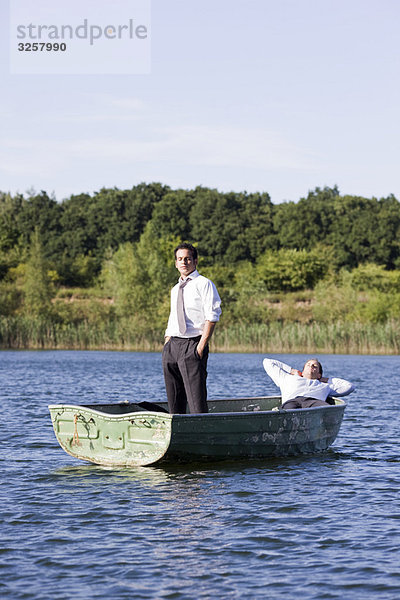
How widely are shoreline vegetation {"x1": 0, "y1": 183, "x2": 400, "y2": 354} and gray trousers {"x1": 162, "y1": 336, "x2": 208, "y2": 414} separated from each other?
98.8ft

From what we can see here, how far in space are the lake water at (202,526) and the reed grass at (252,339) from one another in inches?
1040

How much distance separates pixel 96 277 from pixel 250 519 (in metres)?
71.7

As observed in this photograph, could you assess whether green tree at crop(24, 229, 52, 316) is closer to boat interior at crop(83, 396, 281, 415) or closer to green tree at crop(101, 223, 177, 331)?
green tree at crop(101, 223, 177, 331)

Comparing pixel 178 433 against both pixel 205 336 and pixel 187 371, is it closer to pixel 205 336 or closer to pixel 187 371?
pixel 187 371

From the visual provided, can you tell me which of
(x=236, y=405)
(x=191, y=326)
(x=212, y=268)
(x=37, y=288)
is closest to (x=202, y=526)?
(x=191, y=326)

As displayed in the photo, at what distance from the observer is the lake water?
21.0ft

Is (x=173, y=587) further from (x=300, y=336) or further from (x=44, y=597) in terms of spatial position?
(x=300, y=336)

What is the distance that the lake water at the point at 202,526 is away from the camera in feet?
21.0

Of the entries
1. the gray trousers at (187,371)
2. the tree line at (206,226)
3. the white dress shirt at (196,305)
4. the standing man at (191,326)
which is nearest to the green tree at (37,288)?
the tree line at (206,226)

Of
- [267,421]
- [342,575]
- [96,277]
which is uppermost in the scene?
[96,277]

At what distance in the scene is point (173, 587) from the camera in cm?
631

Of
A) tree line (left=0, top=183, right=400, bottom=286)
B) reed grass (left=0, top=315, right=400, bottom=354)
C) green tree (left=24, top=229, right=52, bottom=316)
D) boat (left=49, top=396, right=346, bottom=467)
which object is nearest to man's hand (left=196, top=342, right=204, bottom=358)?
boat (left=49, top=396, right=346, bottom=467)

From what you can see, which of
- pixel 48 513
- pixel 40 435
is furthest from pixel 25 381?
pixel 48 513

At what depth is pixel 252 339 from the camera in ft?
141
